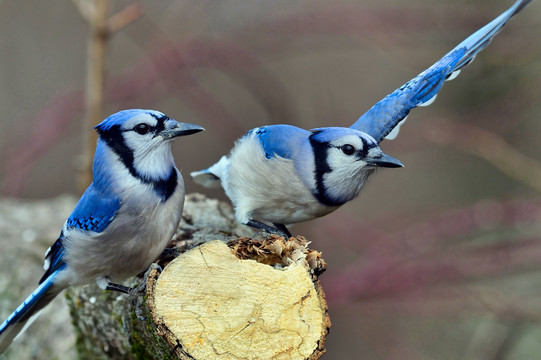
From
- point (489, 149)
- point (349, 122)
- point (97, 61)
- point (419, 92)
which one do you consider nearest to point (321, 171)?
point (419, 92)

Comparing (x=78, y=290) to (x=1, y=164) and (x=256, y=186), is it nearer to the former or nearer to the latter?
(x=256, y=186)

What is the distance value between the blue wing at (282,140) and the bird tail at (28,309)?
0.95 metres

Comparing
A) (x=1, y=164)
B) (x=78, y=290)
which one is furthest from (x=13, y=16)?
(x=78, y=290)

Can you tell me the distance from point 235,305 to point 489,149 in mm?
2620

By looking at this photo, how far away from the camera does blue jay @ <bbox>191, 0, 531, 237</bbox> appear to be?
2.34 metres

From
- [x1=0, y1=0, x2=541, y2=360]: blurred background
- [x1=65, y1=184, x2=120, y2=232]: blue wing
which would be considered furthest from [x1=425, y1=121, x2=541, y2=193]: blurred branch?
[x1=65, y1=184, x2=120, y2=232]: blue wing

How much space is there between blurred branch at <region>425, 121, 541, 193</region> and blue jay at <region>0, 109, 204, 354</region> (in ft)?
7.11

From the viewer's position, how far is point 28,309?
2252mm

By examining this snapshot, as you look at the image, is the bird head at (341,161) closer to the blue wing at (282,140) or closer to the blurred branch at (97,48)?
the blue wing at (282,140)

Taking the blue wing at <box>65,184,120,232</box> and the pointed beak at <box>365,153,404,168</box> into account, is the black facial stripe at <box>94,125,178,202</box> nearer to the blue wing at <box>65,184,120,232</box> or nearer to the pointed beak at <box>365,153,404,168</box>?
the blue wing at <box>65,184,120,232</box>

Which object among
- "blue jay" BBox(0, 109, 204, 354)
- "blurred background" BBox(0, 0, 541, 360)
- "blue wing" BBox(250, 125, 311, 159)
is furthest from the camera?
"blurred background" BBox(0, 0, 541, 360)

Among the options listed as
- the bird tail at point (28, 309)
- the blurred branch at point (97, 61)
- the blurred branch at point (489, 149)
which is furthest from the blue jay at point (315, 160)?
the blurred branch at point (489, 149)

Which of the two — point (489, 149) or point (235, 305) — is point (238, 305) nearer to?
point (235, 305)

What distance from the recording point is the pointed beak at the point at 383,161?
2.24 meters
